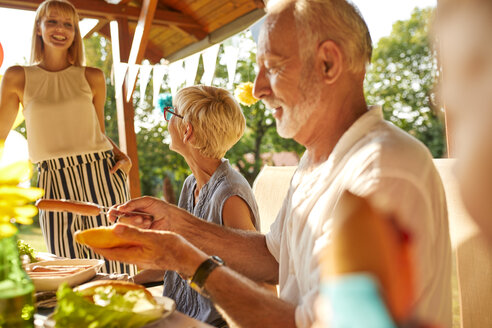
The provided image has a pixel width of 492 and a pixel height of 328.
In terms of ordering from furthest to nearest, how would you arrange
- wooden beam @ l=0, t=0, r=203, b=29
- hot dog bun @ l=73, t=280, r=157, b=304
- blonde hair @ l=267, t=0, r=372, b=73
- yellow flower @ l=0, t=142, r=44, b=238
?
wooden beam @ l=0, t=0, r=203, b=29, blonde hair @ l=267, t=0, r=372, b=73, hot dog bun @ l=73, t=280, r=157, b=304, yellow flower @ l=0, t=142, r=44, b=238

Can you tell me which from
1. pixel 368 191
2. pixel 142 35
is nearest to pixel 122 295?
pixel 368 191

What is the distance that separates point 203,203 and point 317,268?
979 mm

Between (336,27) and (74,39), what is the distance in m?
A: 2.20

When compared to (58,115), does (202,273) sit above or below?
below

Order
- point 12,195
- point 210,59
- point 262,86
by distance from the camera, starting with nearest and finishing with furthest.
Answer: point 12,195
point 262,86
point 210,59

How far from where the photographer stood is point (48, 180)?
2721 millimetres

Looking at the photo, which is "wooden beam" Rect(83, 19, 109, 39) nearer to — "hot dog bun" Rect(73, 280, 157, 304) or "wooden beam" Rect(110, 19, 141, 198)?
"wooden beam" Rect(110, 19, 141, 198)

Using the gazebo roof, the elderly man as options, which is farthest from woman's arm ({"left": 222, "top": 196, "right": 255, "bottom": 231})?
the gazebo roof

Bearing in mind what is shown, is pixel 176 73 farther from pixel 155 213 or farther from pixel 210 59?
pixel 155 213

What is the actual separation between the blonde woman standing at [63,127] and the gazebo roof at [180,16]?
186 centimetres

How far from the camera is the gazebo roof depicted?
473 cm

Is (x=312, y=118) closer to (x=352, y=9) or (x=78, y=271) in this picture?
(x=352, y=9)

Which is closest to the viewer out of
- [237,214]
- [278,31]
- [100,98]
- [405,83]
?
[278,31]

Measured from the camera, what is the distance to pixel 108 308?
869mm
